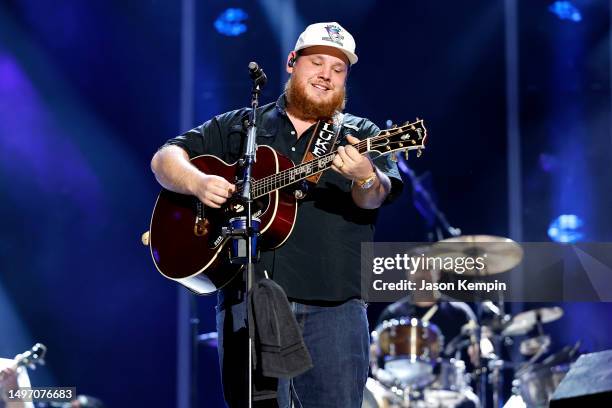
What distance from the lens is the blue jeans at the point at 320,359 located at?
11.2ft

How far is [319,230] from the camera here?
3568mm

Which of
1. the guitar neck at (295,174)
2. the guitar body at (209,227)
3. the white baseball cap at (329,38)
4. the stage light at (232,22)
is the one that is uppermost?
the stage light at (232,22)

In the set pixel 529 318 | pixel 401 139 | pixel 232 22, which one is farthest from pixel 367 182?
pixel 232 22

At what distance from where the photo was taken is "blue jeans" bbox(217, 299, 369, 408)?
3.43 m

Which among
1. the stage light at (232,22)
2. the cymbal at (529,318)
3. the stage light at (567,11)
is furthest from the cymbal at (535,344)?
the stage light at (232,22)

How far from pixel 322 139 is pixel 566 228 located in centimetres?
536

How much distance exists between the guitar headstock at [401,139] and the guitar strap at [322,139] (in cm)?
23

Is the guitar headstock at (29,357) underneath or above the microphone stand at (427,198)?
underneath

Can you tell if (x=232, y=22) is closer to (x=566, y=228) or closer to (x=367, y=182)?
(x=566, y=228)

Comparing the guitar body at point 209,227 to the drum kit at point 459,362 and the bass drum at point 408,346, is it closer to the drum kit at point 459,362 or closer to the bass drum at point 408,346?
the drum kit at point 459,362

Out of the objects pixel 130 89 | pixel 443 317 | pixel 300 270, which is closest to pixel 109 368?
pixel 130 89

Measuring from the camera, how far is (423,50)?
8.53 m

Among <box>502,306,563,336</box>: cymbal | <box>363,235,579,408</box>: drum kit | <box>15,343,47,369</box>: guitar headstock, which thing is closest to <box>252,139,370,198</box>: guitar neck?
<box>15,343,47,369</box>: guitar headstock

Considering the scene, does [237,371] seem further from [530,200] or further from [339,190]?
[530,200]
